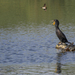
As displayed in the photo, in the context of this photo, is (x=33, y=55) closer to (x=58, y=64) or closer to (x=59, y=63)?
(x=59, y=63)

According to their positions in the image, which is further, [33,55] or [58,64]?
[33,55]

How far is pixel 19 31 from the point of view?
97.6ft

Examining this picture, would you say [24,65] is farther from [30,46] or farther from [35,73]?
[30,46]

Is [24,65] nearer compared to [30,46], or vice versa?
[24,65]

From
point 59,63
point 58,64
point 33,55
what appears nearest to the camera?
point 58,64

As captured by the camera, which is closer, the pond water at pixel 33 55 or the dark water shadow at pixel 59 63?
the dark water shadow at pixel 59 63

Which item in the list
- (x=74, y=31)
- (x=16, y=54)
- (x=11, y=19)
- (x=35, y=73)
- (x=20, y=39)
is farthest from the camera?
(x=11, y=19)

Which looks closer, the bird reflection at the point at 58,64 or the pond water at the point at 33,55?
the bird reflection at the point at 58,64

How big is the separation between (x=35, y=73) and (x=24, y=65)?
76.9 inches

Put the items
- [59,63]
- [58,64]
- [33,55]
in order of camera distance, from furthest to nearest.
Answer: [33,55], [59,63], [58,64]

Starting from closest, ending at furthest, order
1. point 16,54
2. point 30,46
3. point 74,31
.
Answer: point 16,54, point 30,46, point 74,31

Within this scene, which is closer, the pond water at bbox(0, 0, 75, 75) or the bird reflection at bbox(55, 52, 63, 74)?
Result: the bird reflection at bbox(55, 52, 63, 74)

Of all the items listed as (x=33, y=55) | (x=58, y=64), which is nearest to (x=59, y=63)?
(x=58, y=64)

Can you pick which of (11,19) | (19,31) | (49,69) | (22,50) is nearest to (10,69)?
(49,69)
